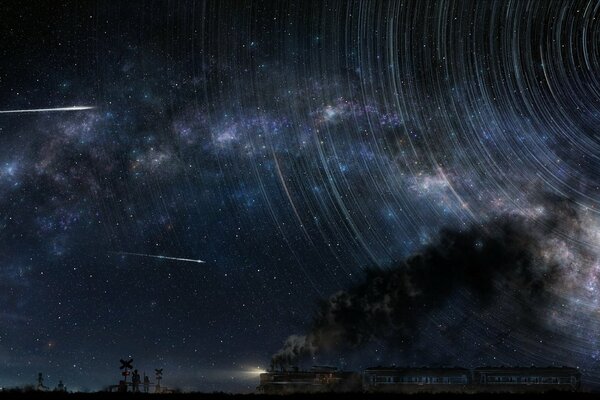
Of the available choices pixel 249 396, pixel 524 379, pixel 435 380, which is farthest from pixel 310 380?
pixel 249 396

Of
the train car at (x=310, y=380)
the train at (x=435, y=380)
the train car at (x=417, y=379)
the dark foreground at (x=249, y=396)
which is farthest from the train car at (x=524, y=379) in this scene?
the dark foreground at (x=249, y=396)

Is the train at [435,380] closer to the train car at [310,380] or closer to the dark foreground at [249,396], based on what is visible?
the train car at [310,380]

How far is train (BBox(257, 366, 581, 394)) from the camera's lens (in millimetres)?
69625

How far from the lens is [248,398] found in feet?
65.4

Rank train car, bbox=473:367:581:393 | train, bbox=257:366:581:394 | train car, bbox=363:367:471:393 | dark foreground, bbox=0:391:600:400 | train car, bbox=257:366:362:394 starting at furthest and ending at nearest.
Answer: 1. train car, bbox=257:366:362:394
2. train car, bbox=363:367:471:393
3. train, bbox=257:366:581:394
4. train car, bbox=473:367:581:393
5. dark foreground, bbox=0:391:600:400

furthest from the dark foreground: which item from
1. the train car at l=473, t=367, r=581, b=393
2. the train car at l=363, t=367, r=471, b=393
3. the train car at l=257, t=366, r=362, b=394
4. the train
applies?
the train car at l=257, t=366, r=362, b=394

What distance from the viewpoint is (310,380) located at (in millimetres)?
79438

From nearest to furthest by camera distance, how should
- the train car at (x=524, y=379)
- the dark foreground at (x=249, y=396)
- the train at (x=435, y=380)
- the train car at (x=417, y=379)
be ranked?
the dark foreground at (x=249, y=396), the train car at (x=524, y=379), the train at (x=435, y=380), the train car at (x=417, y=379)

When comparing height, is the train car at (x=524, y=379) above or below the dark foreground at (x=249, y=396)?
below

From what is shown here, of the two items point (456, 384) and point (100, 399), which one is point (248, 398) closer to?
point (100, 399)

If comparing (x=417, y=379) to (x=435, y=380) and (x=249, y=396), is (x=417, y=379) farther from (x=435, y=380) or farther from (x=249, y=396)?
(x=249, y=396)

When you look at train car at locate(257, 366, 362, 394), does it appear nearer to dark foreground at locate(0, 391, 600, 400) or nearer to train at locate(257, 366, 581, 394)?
train at locate(257, 366, 581, 394)

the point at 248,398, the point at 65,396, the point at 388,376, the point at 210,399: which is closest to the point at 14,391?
the point at 65,396

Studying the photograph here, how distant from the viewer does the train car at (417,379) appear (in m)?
72.2
